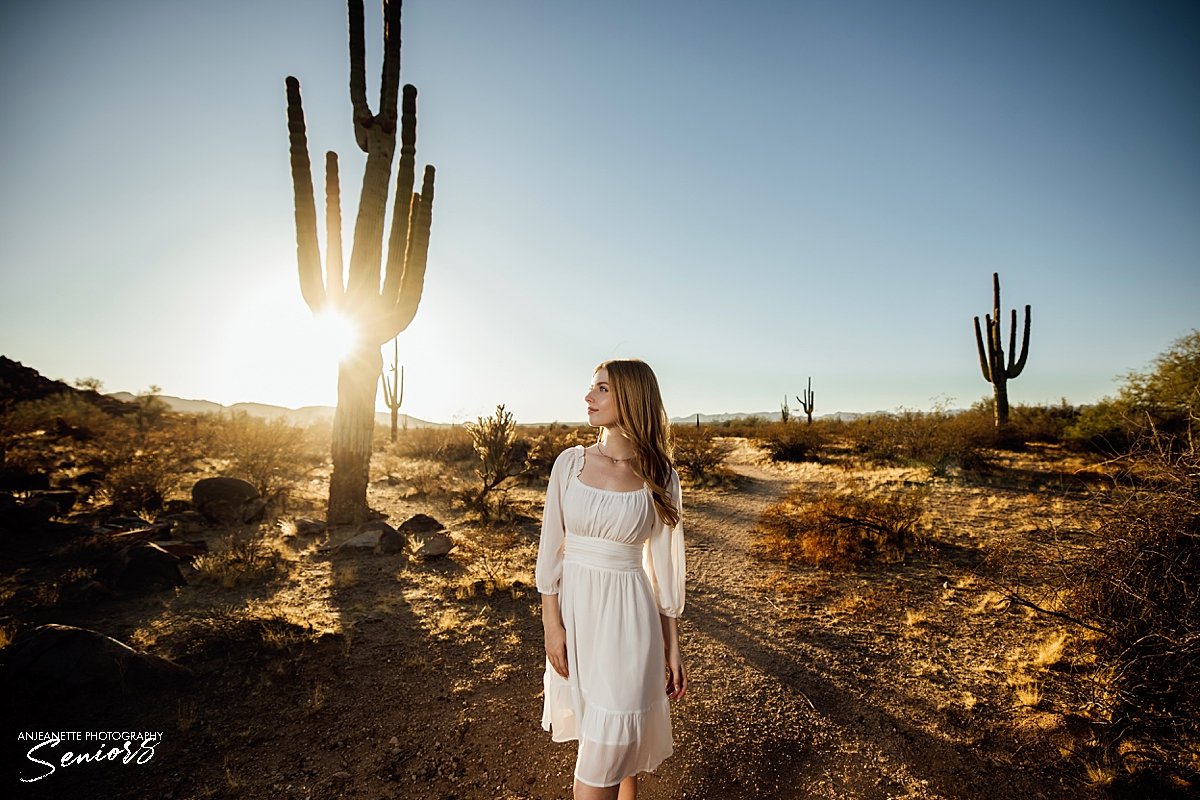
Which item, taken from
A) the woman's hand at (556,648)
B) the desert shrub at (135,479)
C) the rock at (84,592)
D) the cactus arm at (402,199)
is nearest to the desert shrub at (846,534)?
the woman's hand at (556,648)

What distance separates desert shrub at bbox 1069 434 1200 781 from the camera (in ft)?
8.46

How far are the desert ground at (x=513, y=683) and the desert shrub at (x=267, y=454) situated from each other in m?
3.32

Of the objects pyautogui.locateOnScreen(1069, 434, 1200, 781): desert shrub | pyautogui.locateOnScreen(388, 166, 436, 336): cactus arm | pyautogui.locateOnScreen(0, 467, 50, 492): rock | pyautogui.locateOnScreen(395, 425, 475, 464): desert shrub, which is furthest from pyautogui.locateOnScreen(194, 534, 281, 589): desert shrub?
pyautogui.locateOnScreen(395, 425, 475, 464): desert shrub

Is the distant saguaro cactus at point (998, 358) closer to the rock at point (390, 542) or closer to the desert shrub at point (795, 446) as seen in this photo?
the desert shrub at point (795, 446)

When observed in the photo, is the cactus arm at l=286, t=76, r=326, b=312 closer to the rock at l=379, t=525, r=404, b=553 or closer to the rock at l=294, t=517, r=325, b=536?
the rock at l=294, t=517, r=325, b=536

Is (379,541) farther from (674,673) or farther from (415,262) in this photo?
(674,673)

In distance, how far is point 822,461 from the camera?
48.0 feet

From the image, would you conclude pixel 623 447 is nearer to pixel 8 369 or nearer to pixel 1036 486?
pixel 1036 486

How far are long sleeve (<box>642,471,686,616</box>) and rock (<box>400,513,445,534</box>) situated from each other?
6.26 meters

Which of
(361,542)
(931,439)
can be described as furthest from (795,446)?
(361,542)

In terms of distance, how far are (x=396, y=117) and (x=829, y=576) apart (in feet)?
28.8

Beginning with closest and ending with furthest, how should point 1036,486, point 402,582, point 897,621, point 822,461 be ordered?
point 897,621 → point 402,582 → point 1036,486 → point 822,461

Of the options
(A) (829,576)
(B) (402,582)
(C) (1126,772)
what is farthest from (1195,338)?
(B) (402,582)

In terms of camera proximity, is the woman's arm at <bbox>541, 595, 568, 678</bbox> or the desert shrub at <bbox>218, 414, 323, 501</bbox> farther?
the desert shrub at <bbox>218, 414, 323, 501</bbox>
